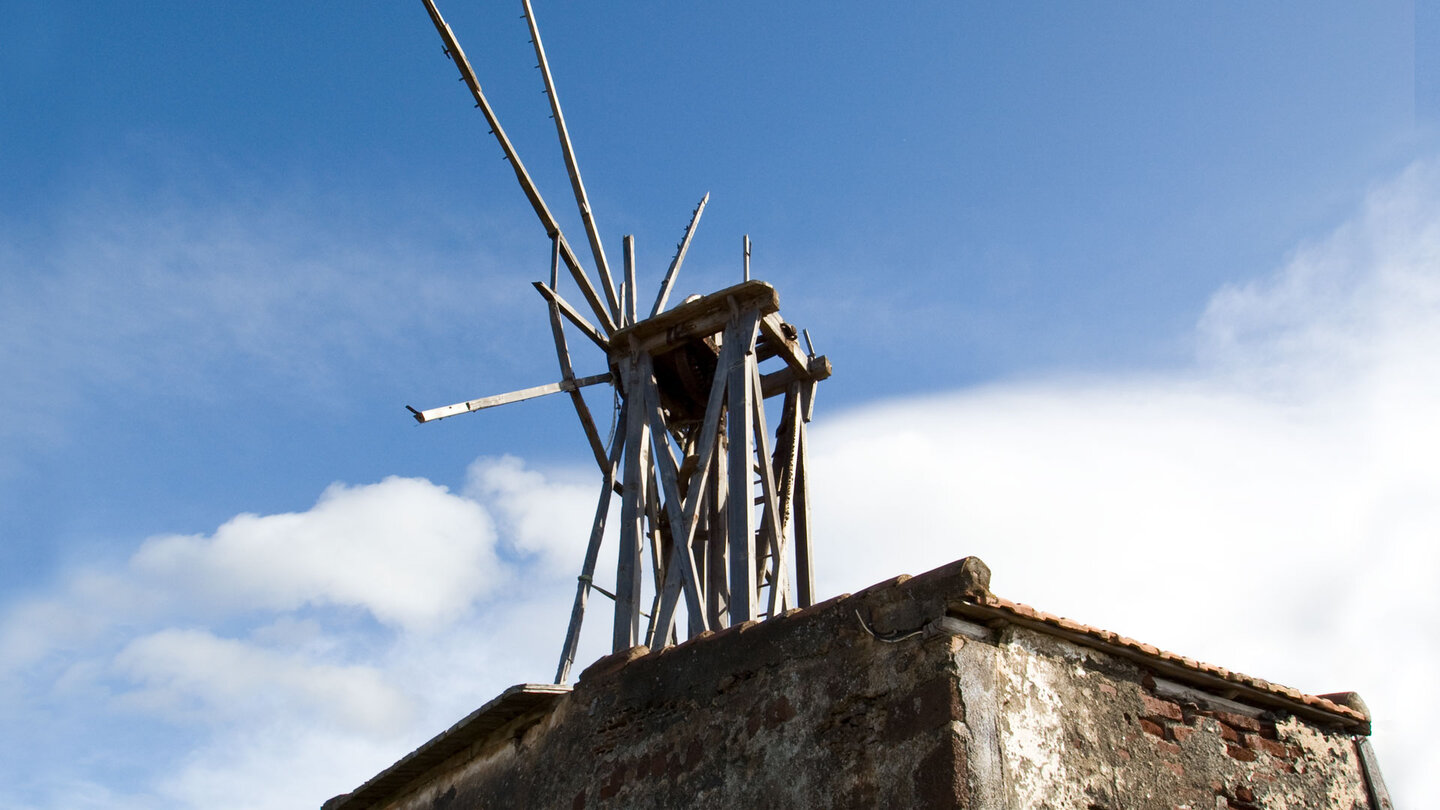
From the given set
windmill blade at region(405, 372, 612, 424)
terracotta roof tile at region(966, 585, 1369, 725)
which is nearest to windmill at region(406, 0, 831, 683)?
windmill blade at region(405, 372, 612, 424)

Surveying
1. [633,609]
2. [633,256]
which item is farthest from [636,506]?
[633,256]

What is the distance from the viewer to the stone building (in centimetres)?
459

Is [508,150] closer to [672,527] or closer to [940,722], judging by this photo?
[672,527]

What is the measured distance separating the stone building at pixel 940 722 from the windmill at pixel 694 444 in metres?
2.64

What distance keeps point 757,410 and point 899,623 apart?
4556 millimetres

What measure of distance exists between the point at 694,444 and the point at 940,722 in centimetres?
638

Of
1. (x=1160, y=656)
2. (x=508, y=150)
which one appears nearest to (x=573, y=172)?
(x=508, y=150)

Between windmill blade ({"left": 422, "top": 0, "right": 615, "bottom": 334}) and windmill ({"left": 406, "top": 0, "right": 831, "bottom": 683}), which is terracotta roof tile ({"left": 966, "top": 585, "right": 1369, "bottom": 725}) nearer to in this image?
windmill ({"left": 406, "top": 0, "right": 831, "bottom": 683})

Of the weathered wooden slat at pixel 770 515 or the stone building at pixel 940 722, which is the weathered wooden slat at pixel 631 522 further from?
the stone building at pixel 940 722

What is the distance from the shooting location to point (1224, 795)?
5.07 metres

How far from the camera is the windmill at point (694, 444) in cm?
898

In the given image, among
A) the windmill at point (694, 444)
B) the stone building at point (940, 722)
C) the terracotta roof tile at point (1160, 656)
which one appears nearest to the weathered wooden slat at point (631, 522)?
the windmill at point (694, 444)

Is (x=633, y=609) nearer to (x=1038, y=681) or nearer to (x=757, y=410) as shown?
(x=757, y=410)

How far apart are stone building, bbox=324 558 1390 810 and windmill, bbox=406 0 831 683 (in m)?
2.64
